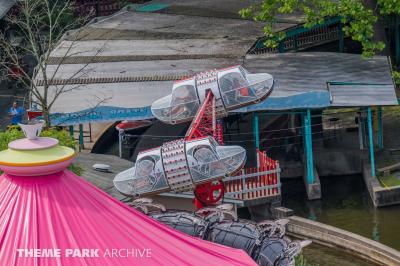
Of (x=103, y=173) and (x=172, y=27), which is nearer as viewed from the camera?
(x=103, y=173)

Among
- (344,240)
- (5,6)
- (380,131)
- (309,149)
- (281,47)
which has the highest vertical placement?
(5,6)

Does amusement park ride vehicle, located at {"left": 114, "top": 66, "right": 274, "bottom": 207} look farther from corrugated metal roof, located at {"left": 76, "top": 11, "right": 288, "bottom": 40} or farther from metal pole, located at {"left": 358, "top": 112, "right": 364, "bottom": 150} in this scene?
corrugated metal roof, located at {"left": 76, "top": 11, "right": 288, "bottom": 40}

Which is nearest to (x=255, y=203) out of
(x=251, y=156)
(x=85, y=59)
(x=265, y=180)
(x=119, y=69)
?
(x=265, y=180)

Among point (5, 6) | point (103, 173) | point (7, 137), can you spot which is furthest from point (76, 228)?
point (5, 6)

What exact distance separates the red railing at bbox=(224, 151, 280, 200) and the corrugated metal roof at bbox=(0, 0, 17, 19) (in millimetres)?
15491

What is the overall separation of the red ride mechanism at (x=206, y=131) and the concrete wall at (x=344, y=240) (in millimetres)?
4176

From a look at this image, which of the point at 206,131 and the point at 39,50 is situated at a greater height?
the point at 39,50

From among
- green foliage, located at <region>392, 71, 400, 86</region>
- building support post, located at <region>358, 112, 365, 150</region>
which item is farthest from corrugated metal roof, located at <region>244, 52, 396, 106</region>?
building support post, located at <region>358, 112, 365, 150</region>

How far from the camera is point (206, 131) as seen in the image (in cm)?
1568

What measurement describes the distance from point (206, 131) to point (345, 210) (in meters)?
7.59

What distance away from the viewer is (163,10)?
34188 millimetres

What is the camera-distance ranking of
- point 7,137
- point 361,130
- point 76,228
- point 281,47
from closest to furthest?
1. point 76,228
2. point 7,137
3. point 361,130
4. point 281,47

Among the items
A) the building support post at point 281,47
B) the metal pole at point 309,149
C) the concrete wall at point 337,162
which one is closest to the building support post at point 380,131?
the concrete wall at point 337,162

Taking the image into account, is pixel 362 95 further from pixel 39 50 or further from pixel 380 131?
pixel 39 50
